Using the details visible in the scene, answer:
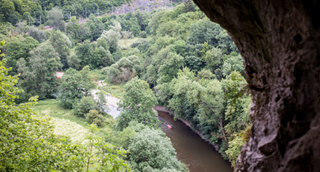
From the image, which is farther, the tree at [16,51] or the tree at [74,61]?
the tree at [74,61]

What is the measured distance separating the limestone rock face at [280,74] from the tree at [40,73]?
3925cm

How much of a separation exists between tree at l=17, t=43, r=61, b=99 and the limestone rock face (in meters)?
39.3

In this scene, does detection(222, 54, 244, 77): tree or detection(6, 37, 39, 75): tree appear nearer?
detection(222, 54, 244, 77): tree

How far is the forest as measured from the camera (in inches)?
285

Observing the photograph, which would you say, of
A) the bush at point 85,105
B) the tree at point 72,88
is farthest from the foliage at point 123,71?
the bush at point 85,105

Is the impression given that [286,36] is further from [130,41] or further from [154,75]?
[130,41]

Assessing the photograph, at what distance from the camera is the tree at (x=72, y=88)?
32719 mm

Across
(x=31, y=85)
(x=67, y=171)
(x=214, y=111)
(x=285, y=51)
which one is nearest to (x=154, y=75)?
(x=214, y=111)

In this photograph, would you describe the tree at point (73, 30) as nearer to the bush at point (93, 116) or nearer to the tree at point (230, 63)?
the bush at point (93, 116)

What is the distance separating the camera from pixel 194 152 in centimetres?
2344

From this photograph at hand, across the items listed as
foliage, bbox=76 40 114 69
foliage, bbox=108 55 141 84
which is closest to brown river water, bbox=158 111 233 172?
foliage, bbox=108 55 141 84

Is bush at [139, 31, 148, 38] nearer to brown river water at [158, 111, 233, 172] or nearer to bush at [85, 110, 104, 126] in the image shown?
bush at [85, 110, 104, 126]

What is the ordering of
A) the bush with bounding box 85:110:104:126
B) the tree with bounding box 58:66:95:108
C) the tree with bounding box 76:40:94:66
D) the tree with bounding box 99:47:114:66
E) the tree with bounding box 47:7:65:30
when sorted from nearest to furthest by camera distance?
the bush with bounding box 85:110:104:126
the tree with bounding box 58:66:95:108
the tree with bounding box 76:40:94:66
the tree with bounding box 99:47:114:66
the tree with bounding box 47:7:65:30

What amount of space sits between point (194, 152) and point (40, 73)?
104ft
